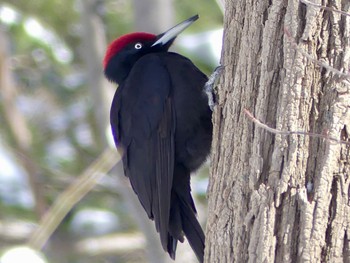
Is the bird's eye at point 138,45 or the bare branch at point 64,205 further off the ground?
the bird's eye at point 138,45

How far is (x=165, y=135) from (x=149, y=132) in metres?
0.09

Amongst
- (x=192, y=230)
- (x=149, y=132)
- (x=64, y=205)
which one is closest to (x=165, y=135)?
(x=149, y=132)

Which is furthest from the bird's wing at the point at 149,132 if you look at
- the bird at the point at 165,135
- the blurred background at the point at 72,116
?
the blurred background at the point at 72,116

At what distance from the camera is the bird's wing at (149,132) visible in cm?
427

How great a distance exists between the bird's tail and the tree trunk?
775 millimetres

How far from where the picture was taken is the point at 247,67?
3361mm

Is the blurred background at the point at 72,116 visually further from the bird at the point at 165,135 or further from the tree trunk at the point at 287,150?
the tree trunk at the point at 287,150

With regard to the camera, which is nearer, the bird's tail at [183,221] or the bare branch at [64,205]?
the bird's tail at [183,221]

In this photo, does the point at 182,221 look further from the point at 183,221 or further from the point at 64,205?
the point at 64,205

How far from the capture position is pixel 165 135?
4.39m

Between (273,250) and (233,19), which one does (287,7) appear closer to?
(233,19)

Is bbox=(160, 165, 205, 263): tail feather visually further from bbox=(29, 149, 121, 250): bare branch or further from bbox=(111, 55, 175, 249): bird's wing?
bbox=(29, 149, 121, 250): bare branch

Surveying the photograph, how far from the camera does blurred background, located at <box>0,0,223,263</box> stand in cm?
648

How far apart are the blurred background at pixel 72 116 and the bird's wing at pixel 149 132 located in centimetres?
168
